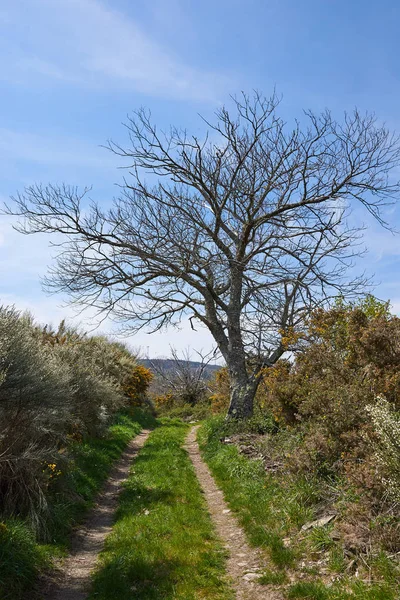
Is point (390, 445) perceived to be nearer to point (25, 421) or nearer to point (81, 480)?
point (25, 421)

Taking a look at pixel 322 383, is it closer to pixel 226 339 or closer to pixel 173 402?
pixel 226 339

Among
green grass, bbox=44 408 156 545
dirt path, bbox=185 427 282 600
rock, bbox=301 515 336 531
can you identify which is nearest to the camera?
dirt path, bbox=185 427 282 600

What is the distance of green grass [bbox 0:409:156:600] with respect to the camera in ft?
16.5

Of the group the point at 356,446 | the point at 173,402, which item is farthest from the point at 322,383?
the point at 173,402

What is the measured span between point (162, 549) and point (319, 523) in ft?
6.63

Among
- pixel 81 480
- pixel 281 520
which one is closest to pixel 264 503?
pixel 281 520

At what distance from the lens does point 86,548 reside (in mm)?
6605

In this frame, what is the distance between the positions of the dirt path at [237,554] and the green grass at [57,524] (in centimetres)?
218

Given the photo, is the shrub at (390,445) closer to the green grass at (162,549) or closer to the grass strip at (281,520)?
the grass strip at (281,520)

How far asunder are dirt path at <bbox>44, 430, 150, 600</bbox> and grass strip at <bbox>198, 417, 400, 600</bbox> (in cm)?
207

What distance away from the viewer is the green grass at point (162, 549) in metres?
5.15

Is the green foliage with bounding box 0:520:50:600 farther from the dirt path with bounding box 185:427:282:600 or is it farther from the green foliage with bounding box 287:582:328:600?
the green foliage with bounding box 287:582:328:600

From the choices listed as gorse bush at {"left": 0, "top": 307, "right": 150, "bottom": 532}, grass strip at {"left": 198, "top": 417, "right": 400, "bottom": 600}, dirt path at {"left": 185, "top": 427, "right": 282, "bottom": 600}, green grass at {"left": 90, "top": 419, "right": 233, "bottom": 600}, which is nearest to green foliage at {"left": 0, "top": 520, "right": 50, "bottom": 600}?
gorse bush at {"left": 0, "top": 307, "right": 150, "bottom": 532}

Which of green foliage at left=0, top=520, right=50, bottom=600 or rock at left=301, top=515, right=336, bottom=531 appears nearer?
green foliage at left=0, top=520, right=50, bottom=600
